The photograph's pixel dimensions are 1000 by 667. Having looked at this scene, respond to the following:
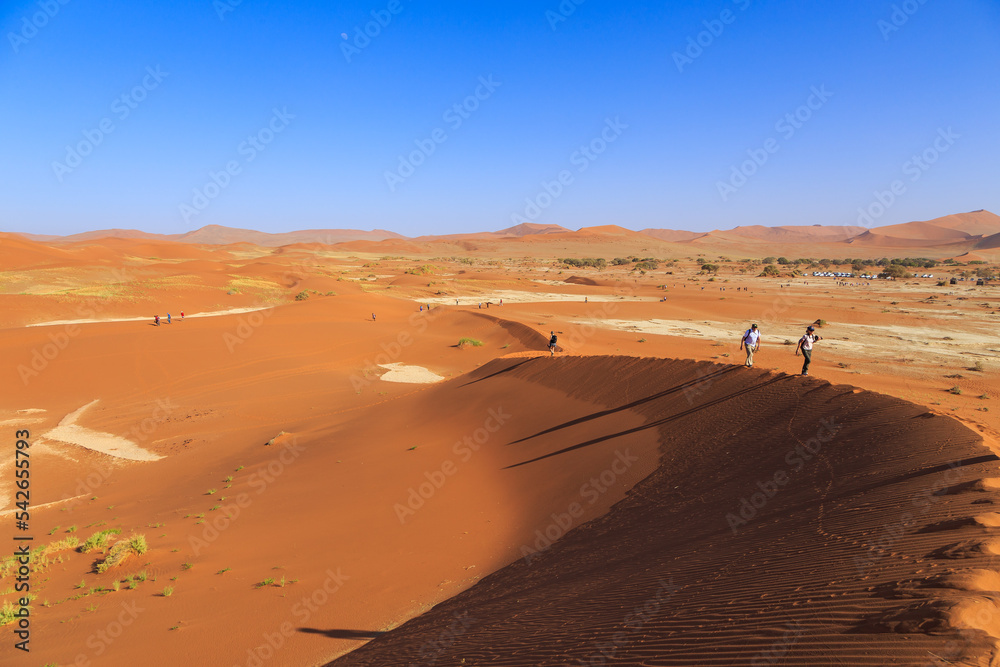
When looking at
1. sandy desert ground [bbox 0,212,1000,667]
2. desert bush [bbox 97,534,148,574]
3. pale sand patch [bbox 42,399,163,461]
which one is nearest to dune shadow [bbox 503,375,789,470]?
sandy desert ground [bbox 0,212,1000,667]

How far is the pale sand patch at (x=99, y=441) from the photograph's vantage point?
1552 cm

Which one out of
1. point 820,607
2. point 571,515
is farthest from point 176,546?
point 820,607

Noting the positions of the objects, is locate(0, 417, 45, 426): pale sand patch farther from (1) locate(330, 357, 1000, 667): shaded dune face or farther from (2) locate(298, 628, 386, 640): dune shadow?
(1) locate(330, 357, 1000, 667): shaded dune face

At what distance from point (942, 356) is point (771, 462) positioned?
18909mm

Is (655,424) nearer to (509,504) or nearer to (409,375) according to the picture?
(509,504)

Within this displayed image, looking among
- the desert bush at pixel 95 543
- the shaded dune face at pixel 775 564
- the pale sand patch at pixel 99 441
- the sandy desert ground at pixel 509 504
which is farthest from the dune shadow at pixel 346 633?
the pale sand patch at pixel 99 441

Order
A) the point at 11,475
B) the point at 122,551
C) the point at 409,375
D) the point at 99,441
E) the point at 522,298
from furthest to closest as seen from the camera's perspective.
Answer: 1. the point at 522,298
2. the point at 409,375
3. the point at 99,441
4. the point at 11,475
5. the point at 122,551

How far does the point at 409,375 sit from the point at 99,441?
11.8m

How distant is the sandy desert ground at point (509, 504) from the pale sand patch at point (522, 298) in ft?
66.9

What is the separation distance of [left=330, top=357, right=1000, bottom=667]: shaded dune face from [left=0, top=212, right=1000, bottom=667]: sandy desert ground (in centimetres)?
3

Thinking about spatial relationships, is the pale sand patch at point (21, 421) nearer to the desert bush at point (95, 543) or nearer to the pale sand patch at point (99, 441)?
the pale sand patch at point (99, 441)

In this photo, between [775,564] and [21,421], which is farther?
[21,421]

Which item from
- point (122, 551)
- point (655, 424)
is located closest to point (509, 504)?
point (655, 424)

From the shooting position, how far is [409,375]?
80.5ft
